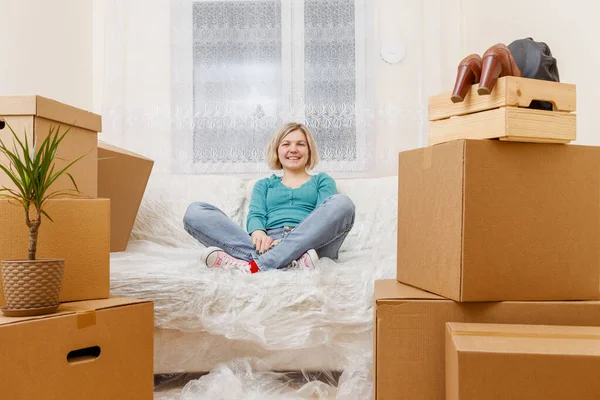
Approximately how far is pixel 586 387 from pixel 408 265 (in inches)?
18.2

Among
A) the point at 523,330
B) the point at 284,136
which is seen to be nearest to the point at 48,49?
the point at 284,136

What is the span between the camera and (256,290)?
52.1 inches

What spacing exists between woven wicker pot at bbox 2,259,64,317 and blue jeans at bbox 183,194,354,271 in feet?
2.15

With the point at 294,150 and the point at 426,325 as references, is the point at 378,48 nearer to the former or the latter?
the point at 294,150

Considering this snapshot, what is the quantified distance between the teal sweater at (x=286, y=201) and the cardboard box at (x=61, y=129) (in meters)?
0.68

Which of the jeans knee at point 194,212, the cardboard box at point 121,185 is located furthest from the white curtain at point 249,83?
the jeans knee at point 194,212

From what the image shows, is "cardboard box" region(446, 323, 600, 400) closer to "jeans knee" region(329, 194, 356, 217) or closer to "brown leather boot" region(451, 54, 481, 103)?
"brown leather boot" region(451, 54, 481, 103)

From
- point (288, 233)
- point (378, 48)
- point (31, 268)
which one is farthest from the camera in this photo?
point (378, 48)

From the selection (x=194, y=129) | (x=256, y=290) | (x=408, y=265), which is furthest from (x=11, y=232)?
(x=194, y=129)

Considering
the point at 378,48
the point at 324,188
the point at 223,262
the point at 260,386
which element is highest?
the point at 378,48

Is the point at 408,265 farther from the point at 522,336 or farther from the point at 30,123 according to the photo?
the point at 30,123

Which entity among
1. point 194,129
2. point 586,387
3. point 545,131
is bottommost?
point 586,387

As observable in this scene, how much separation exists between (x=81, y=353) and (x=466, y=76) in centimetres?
88

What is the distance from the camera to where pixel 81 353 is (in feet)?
3.33
